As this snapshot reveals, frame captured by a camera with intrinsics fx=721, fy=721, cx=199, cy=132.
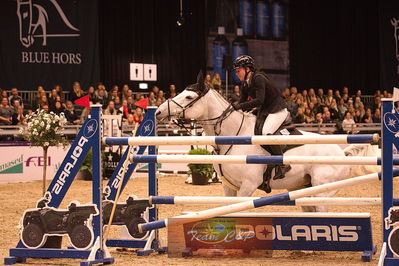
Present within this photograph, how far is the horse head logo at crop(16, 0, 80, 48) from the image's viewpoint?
18.3 m

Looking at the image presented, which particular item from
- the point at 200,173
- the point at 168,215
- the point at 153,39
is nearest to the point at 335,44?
the point at 153,39

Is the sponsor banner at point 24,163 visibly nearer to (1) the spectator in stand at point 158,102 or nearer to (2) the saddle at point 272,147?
(1) the spectator in stand at point 158,102

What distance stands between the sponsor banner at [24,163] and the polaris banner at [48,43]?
12.5 feet

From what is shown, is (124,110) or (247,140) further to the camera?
(124,110)

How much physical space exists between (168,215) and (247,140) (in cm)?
405

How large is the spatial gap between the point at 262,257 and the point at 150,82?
15.4m

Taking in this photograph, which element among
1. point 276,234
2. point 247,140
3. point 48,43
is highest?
point 48,43

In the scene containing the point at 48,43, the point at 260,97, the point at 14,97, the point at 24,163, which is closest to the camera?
the point at 260,97

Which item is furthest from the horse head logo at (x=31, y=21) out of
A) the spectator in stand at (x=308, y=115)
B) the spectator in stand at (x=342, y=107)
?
the spectator in stand at (x=342, y=107)

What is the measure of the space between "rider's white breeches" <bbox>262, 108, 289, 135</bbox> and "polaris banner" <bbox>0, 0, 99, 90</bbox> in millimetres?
12195

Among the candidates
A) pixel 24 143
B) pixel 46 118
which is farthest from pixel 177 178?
pixel 46 118

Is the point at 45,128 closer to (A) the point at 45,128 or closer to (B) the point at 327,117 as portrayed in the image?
(A) the point at 45,128

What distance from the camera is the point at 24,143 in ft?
47.3

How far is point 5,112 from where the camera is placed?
50.2 feet
